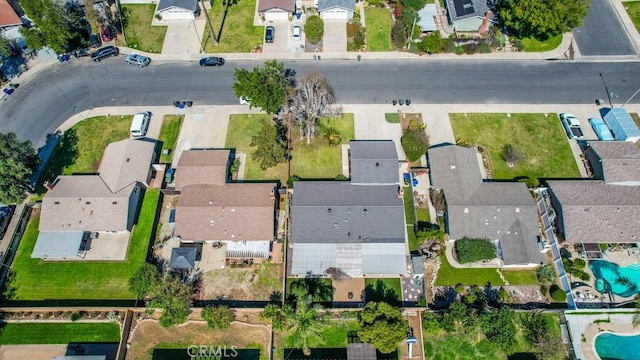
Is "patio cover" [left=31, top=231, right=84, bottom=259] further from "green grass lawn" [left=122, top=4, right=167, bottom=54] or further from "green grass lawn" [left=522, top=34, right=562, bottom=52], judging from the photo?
"green grass lawn" [left=522, top=34, right=562, bottom=52]

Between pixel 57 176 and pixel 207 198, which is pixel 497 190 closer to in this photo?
pixel 207 198

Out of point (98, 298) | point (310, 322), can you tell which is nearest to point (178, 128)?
point (98, 298)

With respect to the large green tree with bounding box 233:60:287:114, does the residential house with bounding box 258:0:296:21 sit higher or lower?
higher

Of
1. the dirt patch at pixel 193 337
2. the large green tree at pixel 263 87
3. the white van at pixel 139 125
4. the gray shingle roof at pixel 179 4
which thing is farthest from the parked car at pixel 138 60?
the dirt patch at pixel 193 337

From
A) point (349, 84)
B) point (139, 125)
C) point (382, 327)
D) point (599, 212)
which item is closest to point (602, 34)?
point (599, 212)

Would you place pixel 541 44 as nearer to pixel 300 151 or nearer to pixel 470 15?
pixel 470 15

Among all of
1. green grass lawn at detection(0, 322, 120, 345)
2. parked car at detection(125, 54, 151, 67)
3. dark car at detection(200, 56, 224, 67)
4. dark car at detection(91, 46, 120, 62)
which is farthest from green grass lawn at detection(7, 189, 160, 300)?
dark car at detection(91, 46, 120, 62)

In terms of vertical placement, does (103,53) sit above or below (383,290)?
above
